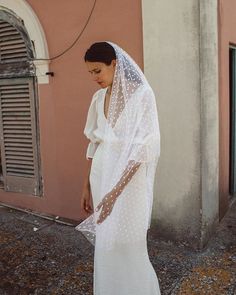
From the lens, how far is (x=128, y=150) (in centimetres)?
232

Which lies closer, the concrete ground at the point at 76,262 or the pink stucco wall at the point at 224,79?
the concrete ground at the point at 76,262

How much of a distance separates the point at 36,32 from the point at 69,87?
2.54 feet

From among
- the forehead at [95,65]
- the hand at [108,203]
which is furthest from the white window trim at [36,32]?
the hand at [108,203]

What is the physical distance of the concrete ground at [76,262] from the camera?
10.8ft

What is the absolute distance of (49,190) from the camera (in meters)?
4.89

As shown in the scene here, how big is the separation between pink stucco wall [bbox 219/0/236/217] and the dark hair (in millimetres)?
2222

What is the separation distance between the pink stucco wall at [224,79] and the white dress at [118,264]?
2161 millimetres

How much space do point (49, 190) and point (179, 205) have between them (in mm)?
1769

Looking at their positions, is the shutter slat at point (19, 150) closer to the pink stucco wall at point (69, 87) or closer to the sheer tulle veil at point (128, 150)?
the pink stucco wall at point (69, 87)

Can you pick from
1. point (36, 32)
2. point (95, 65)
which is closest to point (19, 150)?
point (36, 32)

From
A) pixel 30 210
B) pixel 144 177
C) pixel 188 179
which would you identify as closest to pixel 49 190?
pixel 30 210

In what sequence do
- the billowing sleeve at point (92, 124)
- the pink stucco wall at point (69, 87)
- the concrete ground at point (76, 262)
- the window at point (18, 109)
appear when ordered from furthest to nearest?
the window at point (18, 109)
the pink stucco wall at point (69, 87)
the concrete ground at point (76, 262)
the billowing sleeve at point (92, 124)

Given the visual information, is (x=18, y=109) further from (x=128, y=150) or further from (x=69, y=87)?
(x=128, y=150)

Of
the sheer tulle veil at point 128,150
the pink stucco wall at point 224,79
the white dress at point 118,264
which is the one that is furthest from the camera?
the pink stucco wall at point 224,79
